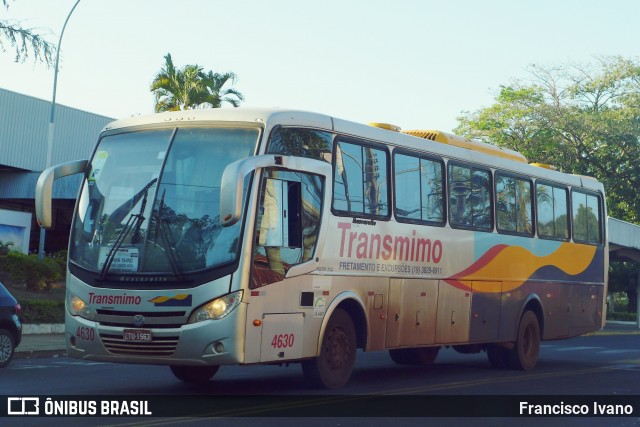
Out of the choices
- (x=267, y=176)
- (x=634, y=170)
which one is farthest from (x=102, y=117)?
(x=267, y=176)

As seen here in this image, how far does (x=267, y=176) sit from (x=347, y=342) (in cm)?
276

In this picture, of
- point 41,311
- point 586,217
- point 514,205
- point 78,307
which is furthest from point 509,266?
point 41,311

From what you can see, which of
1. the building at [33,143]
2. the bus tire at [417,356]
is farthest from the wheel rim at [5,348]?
the building at [33,143]

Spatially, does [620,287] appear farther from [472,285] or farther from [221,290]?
[221,290]

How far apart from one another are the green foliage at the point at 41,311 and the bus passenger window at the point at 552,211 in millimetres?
12765

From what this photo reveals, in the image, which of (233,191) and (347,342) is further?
(347,342)

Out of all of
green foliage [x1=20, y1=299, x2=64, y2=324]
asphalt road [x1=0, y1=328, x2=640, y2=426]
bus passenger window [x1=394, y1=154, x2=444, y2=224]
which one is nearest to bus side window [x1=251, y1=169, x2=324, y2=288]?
asphalt road [x1=0, y1=328, x2=640, y2=426]

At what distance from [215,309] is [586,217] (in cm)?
1212

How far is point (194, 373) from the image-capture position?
14.5m

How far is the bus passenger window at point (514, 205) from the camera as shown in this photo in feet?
61.0

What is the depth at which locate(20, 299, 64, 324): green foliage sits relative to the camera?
2598 cm

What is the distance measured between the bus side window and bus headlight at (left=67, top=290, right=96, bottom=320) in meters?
2.00

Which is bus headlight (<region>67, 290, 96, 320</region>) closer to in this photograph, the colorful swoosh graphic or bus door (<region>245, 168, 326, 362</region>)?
bus door (<region>245, 168, 326, 362</region>)

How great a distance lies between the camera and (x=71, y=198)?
1761 inches
